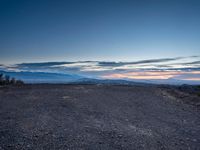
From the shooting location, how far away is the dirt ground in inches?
322

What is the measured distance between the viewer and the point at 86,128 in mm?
9922

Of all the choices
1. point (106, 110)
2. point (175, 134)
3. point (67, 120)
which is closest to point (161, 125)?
point (175, 134)

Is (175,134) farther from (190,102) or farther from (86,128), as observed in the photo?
(190,102)

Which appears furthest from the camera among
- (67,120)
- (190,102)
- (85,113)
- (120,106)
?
(190,102)

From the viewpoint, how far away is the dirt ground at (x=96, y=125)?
8.17 meters

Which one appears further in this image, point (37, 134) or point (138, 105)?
point (138, 105)

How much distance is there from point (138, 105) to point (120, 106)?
56.9 inches

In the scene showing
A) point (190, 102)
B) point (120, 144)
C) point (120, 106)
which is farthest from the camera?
point (190, 102)

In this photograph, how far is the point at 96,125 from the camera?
34.4 ft

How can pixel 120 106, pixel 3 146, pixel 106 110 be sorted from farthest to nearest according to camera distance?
pixel 120 106 < pixel 106 110 < pixel 3 146

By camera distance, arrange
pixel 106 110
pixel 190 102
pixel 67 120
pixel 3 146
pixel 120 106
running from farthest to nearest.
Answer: pixel 190 102, pixel 120 106, pixel 106 110, pixel 67 120, pixel 3 146

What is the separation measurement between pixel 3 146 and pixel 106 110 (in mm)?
7267

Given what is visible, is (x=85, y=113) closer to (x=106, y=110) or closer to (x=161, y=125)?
(x=106, y=110)

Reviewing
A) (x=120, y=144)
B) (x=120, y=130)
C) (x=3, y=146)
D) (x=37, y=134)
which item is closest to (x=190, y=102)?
(x=120, y=130)
